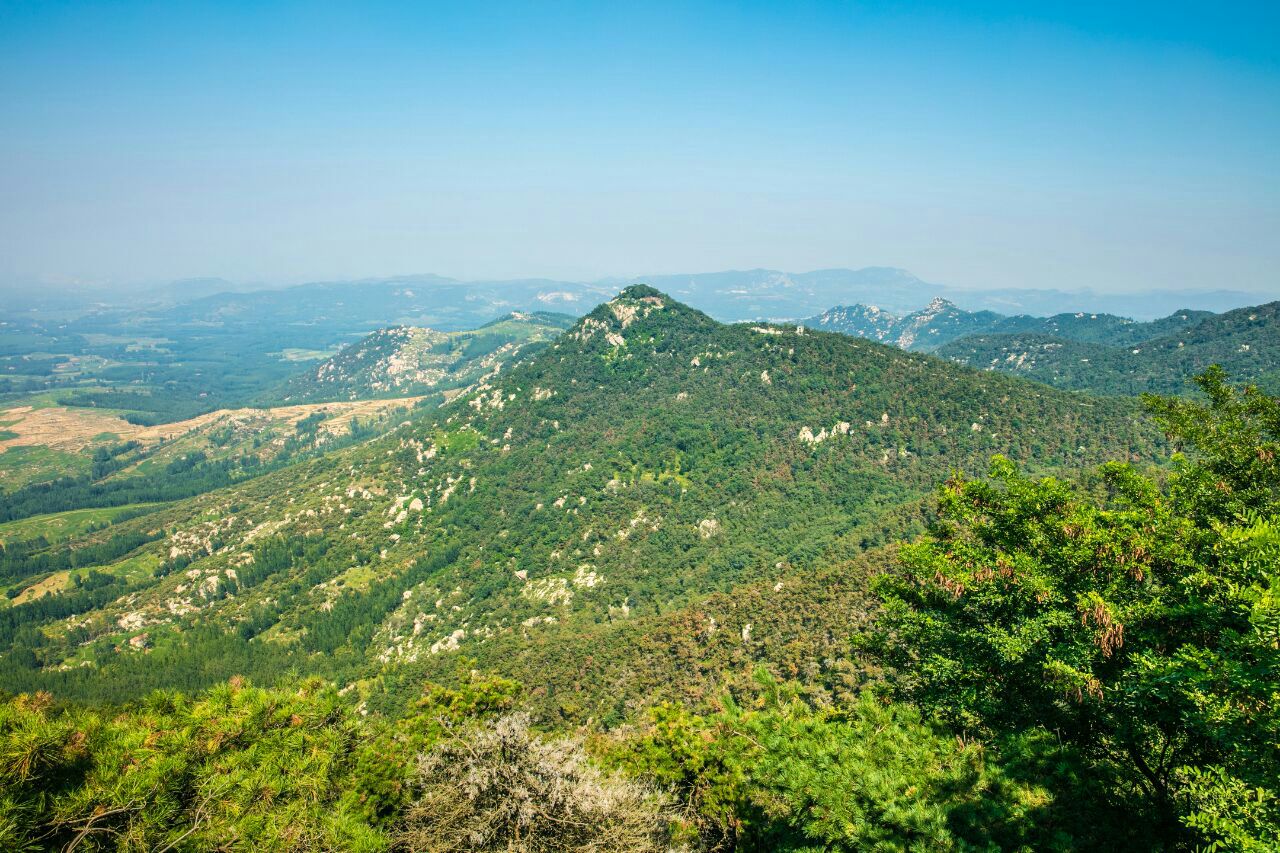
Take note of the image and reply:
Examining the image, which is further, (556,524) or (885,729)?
(556,524)

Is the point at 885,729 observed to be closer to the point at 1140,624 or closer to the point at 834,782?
the point at 834,782

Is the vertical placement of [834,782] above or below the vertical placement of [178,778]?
below

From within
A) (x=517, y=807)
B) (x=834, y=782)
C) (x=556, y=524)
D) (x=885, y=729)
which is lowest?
(x=556, y=524)

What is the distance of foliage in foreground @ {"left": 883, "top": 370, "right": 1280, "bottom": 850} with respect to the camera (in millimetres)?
10820

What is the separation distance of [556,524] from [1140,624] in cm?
14487

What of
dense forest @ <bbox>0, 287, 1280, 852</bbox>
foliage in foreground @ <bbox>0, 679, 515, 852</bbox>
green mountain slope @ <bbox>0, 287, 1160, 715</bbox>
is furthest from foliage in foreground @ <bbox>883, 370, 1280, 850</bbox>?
green mountain slope @ <bbox>0, 287, 1160, 715</bbox>

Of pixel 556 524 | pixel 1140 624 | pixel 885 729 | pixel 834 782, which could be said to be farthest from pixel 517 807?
pixel 556 524

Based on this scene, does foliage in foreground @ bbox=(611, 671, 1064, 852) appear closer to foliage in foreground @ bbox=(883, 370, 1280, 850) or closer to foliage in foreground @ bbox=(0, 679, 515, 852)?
foliage in foreground @ bbox=(883, 370, 1280, 850)

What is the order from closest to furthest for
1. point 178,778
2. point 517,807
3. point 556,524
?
1. point 178,778
2. point 517,807
3. point 556,524

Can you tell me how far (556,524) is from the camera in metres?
154

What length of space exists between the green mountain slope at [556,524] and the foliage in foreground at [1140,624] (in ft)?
243

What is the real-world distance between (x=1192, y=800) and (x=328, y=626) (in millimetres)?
156771

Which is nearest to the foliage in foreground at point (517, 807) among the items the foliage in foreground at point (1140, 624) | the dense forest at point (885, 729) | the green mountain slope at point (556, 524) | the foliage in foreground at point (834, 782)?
the dense forest at point (885, 729)

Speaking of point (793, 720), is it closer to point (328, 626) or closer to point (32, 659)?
point (328, 626)
